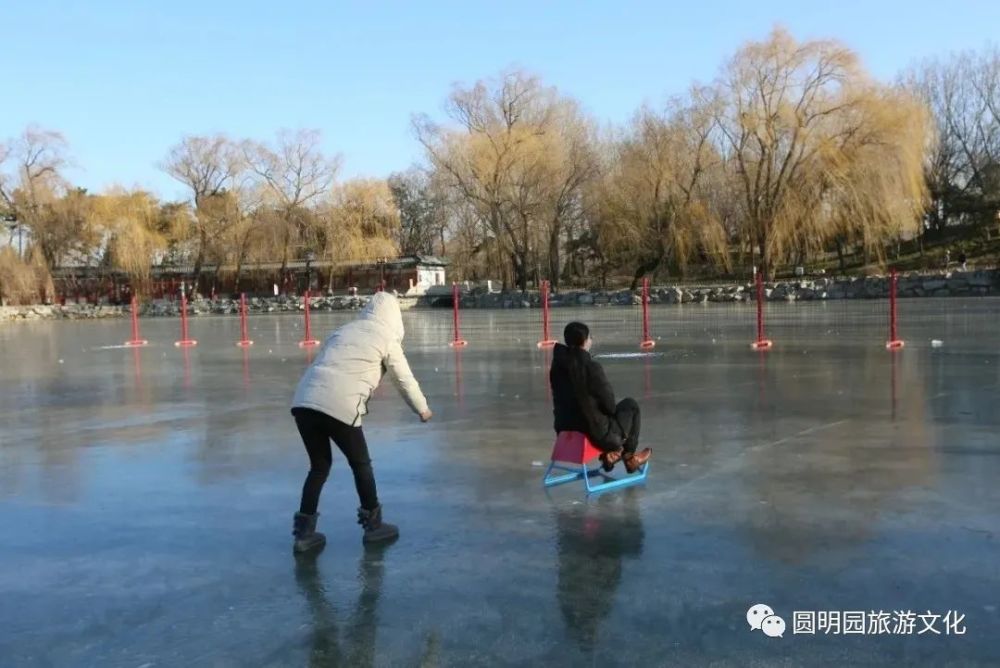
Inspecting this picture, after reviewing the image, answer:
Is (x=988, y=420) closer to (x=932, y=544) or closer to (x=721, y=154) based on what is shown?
(x=932, y=544)

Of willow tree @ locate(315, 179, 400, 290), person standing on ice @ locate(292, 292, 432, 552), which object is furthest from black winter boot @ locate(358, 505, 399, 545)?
willow tree @ locate(315, 179, 400, 290)

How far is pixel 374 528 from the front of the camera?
498cm

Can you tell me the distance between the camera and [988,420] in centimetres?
819

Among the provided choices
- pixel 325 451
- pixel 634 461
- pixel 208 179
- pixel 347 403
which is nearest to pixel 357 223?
pixel 208 179

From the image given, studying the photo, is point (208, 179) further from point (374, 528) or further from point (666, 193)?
point (374, 528)

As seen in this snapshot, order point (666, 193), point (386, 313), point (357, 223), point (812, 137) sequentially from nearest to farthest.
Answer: point (386, 313) → point (812, 137) → point (666, 193) → point (357, 223)

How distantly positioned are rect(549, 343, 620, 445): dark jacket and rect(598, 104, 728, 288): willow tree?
129ft

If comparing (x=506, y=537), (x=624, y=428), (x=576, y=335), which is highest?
(x=576, y=335)

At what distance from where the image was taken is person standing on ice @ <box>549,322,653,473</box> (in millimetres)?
5820

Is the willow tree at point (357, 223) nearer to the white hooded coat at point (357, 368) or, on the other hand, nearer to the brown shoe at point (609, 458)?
the brown shoe at point (609, 458)

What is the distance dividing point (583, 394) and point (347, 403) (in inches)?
64.5

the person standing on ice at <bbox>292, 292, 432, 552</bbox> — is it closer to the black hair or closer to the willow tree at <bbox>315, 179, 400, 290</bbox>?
the black hair

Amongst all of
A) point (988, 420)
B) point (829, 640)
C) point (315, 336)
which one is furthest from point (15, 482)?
point (315, 336)

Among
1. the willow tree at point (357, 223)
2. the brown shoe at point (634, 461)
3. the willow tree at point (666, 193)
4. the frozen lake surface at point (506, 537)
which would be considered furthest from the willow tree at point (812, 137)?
the brown shoe at point (634, 461)
